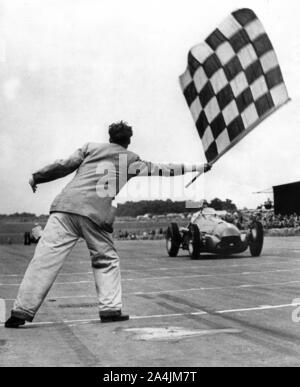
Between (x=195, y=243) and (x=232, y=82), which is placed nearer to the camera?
(x=232, y=82)

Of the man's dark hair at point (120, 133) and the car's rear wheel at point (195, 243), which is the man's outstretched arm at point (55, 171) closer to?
the man's dark hair at point (120, 133)

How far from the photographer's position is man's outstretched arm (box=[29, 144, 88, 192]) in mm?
4996

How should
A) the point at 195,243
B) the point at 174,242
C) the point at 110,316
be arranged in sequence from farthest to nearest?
1. the point at 174,242
2. the point at 195,243
3. the point at 110,316

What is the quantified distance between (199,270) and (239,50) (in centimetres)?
408

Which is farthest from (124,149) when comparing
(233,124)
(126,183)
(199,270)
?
(199,270)

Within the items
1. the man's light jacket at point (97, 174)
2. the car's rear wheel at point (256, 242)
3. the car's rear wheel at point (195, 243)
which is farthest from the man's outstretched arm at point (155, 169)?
the car's rear wheel at point (256, 242)

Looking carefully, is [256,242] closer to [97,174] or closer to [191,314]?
[191,314]

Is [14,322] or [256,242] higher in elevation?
[256,242]

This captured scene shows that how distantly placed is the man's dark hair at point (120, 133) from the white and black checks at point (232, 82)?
1467 mm

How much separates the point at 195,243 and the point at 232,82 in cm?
681

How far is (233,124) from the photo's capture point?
23.5 feet

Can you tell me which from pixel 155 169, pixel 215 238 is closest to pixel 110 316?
pixel 155 169

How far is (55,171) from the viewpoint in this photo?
5.01 m

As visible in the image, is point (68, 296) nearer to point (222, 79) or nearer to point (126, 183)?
point (126, 183)
